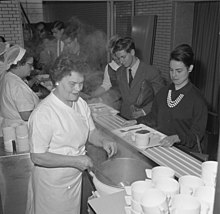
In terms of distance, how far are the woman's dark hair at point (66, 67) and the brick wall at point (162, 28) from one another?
13.3ft

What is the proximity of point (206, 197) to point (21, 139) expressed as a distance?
5.26ft

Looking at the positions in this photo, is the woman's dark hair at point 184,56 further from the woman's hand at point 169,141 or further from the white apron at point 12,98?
the white apron at point 12,98

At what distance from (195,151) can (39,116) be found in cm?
114

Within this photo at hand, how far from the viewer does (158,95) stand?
236 cm

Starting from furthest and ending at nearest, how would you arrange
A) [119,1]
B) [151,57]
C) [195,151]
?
[119,1] → [151,57] → [195,151]

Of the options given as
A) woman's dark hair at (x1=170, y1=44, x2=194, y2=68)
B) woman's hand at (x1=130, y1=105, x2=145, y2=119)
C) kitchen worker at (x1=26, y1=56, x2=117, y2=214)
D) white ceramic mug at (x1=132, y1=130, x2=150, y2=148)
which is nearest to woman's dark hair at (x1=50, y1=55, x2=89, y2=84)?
kitchen worker at (x1=26, y1=56, x2=117, y2=214)

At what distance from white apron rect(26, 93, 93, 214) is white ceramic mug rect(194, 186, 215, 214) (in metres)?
0.87

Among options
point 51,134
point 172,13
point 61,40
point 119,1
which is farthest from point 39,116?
point 119,1

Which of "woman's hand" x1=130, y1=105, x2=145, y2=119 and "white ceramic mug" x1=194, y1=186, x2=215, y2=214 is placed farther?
"woman's hand" x1=130, y1=105, x2=145, y2=119

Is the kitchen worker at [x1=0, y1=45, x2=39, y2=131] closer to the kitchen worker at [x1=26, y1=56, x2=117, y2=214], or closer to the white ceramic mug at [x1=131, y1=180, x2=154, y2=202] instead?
the kitchen worker at [x1=26, y1=56, x2=117, y2=214]

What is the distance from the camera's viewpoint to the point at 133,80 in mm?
2846

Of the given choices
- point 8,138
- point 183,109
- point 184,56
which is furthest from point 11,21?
point 183,109

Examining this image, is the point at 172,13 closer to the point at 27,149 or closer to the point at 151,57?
the point at 151,57

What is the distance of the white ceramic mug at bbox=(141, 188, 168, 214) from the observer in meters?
0.99
